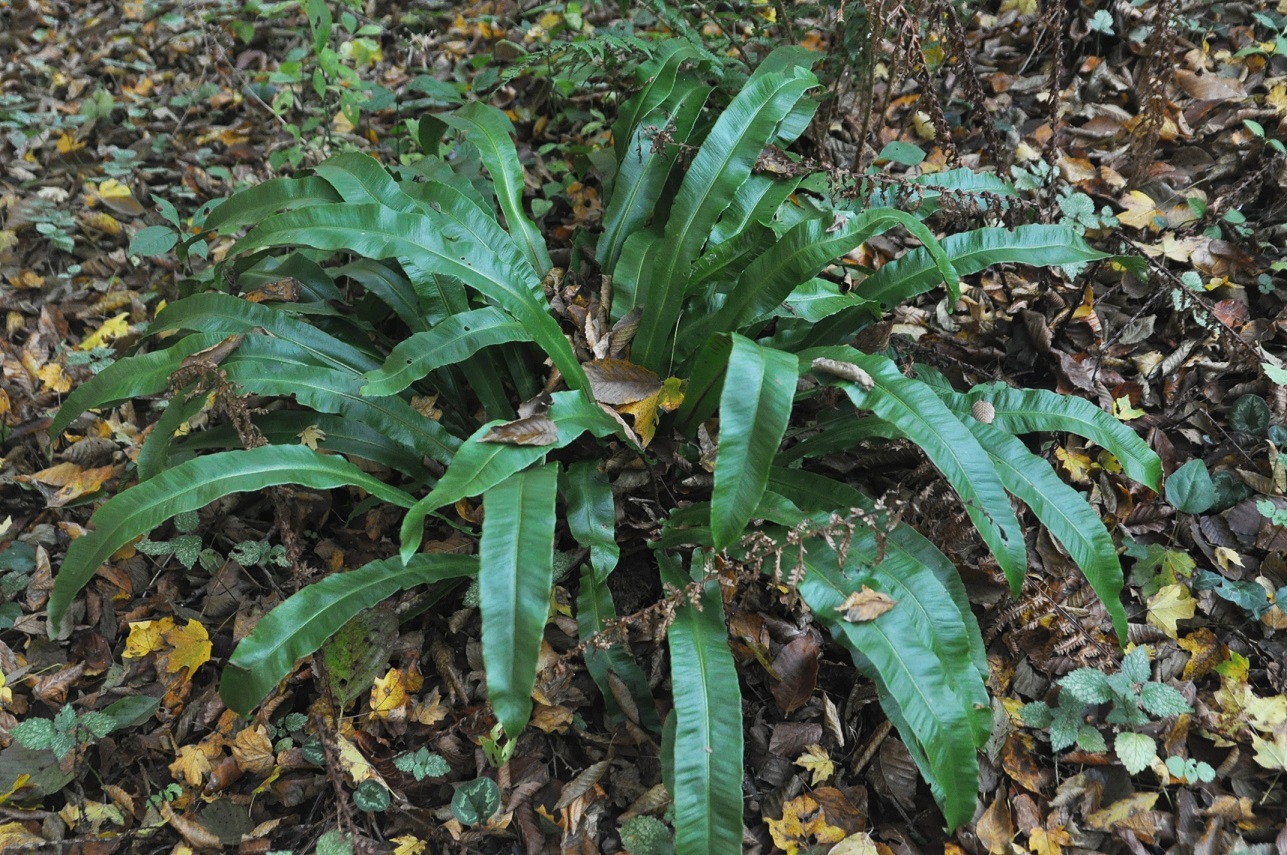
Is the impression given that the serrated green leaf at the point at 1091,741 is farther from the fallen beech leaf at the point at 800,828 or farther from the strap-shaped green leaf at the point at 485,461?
the strap-shaped green leaf at the point at 485,461

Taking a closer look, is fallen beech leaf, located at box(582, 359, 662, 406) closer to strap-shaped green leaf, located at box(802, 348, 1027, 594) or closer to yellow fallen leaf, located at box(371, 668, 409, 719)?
strap-shaped green leaf, located at box(802, 348, 1027, 594)

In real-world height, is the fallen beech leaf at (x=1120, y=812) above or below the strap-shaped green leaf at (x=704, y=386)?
below

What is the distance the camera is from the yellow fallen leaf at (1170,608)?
228 centimetres

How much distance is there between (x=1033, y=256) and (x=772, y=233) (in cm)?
72

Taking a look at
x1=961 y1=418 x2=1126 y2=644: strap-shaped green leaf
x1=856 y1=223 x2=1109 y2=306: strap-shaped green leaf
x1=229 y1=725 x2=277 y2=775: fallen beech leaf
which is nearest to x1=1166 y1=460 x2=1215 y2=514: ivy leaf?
x1=961 y1=418 x2=1126 y2=644: strap-shaped green leaf

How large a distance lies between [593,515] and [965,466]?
3.05 feet

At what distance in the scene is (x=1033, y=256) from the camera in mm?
2318

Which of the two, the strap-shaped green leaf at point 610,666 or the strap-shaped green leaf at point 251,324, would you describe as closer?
the strap-shaped green leaf at point 610,666

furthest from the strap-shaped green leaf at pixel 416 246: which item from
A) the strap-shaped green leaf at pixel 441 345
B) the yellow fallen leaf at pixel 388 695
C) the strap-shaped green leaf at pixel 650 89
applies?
the yellow fallen leaf at pixel 388 695

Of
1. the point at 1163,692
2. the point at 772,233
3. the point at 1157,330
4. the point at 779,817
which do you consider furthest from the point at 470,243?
the point at 1157,330

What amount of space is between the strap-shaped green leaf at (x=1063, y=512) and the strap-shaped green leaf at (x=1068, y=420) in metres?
0.16

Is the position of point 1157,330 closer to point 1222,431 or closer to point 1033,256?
point 1222,431

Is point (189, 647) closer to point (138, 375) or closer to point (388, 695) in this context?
point (388, 695)

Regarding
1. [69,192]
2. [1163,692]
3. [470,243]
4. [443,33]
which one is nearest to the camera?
[1163,692]
